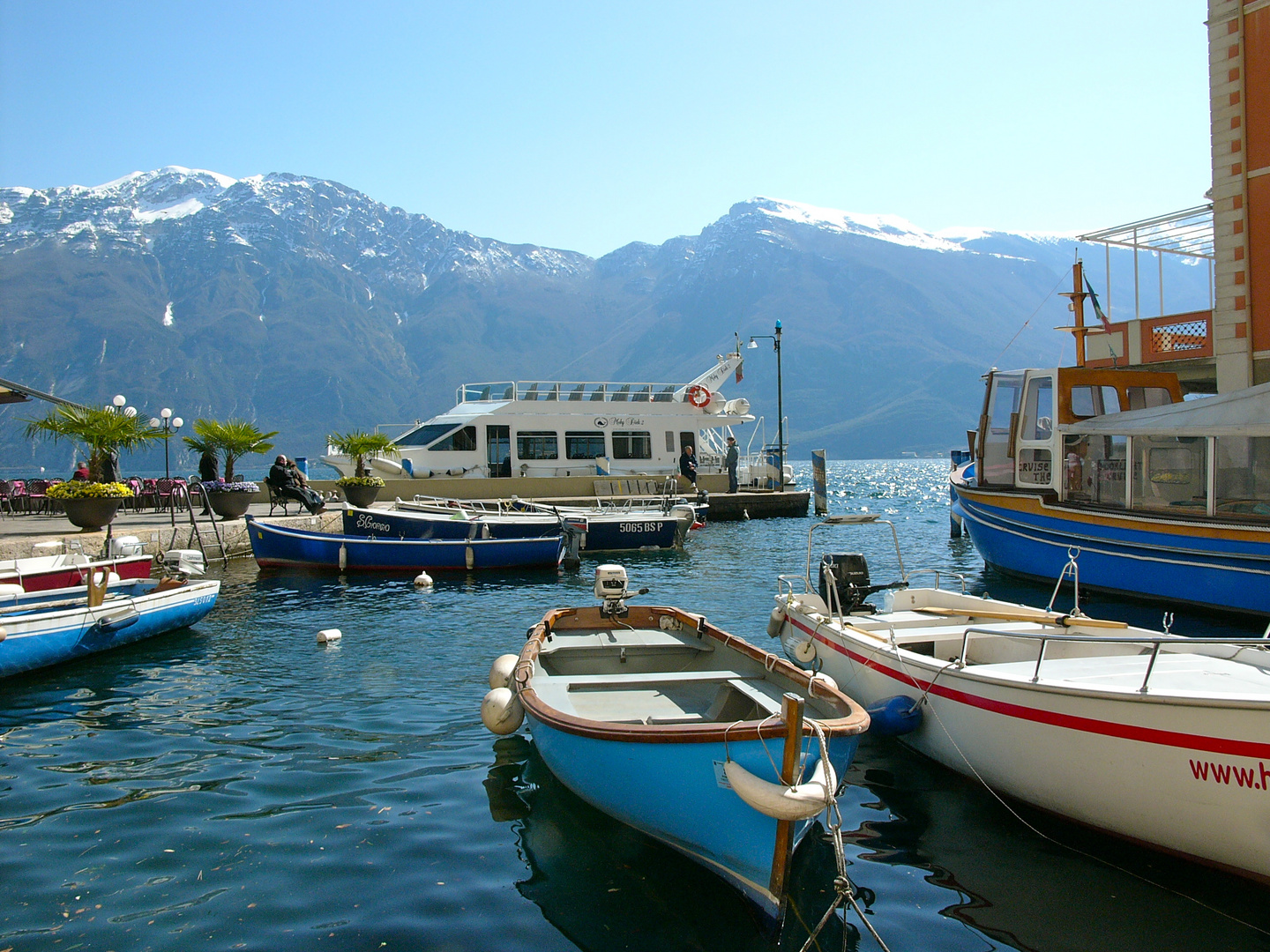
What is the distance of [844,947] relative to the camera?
4676 mm

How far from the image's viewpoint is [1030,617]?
844cm

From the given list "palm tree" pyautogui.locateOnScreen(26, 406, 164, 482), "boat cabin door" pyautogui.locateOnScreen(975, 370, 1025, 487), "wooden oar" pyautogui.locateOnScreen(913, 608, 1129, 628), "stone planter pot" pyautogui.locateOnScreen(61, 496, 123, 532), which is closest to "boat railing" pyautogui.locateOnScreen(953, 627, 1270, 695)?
"wooden oar" pyautogui.locateOnScreen(913, 608, 1129, 628)

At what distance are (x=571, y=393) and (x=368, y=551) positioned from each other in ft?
52.3

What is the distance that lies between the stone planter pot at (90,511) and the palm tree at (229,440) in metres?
4.96

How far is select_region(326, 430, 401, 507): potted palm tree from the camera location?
23906 millimetres

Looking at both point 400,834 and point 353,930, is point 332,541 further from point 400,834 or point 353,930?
point 353,930

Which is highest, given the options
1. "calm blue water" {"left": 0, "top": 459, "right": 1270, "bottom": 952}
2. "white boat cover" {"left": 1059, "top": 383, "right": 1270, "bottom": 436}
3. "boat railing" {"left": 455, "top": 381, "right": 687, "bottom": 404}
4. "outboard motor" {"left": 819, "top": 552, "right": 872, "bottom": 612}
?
"boat railing" {"left": 455, "top": 381, "right": 687, "bottom": 404}

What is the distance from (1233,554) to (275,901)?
13003 mm

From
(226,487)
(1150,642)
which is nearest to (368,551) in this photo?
(226,487)

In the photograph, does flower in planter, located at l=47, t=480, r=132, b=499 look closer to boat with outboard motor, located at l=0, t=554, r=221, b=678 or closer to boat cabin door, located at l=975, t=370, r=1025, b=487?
boat with outboard motor, located at l=0, t=554, r=221, b=678

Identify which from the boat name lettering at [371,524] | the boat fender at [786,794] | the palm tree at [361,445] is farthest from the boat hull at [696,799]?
the palm tree at [361,445]

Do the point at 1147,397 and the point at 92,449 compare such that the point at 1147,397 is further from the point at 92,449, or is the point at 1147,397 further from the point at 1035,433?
the point at 92,449

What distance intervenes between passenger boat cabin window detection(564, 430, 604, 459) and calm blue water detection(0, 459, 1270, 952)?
23.7 meters

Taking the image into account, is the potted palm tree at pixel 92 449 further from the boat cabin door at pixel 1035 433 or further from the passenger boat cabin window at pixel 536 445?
the boat cabin door at pixel 1035 433
